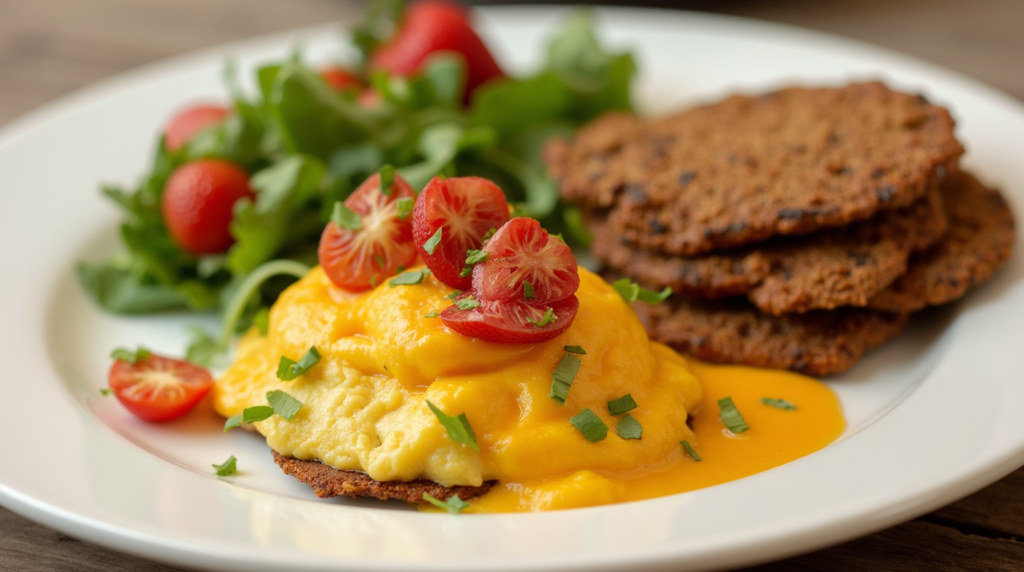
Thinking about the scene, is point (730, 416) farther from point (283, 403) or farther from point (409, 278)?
point (283, 403)

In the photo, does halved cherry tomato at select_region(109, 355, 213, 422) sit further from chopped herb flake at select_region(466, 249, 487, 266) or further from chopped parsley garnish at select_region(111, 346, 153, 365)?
chopped herb flake at select_region(466, 249, 487, 266)

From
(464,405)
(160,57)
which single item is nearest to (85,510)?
(464,405)

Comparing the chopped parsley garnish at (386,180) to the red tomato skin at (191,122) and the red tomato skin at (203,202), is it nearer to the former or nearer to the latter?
the red tomato skin at (203,202)

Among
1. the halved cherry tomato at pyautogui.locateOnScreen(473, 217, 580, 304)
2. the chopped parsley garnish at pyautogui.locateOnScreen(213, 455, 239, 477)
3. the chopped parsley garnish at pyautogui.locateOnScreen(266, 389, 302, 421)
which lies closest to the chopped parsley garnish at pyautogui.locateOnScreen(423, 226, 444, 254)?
the halved cherry tomato at pyautogui.locateOnScreen(473, 217, 580, 304)

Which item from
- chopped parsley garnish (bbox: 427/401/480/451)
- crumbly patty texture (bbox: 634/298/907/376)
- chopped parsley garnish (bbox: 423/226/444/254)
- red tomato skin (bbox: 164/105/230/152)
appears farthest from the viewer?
red tomato skin (bbox: 164/105/230/152)

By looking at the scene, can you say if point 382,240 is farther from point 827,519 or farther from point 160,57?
point 160,57

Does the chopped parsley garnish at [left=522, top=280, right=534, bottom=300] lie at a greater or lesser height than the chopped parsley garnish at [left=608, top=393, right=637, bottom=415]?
greater
